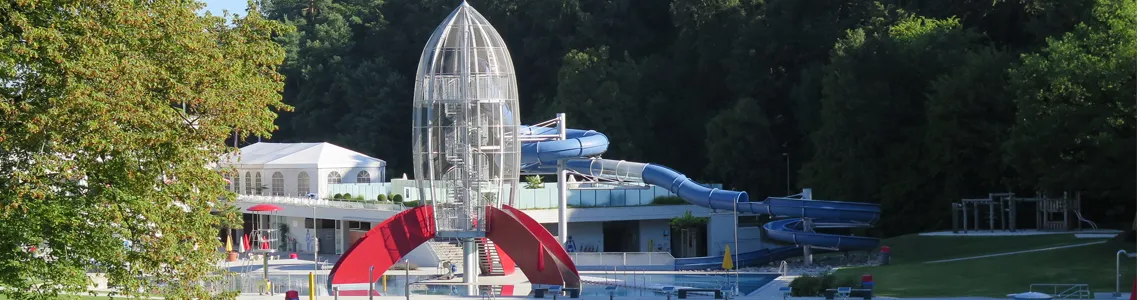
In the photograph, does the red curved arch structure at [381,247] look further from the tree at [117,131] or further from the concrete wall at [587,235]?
the concrete wall at [587,235]

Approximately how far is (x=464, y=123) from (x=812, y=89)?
100ft

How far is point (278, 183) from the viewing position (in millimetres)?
72125

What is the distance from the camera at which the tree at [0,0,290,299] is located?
26391mm

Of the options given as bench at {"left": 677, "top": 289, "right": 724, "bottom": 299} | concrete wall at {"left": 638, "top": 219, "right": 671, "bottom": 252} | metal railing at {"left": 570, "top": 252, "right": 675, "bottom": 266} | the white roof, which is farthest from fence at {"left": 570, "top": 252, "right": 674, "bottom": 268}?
the white roof

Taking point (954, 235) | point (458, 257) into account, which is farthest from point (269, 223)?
point (954, 235)

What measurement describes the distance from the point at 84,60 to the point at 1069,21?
135 feet

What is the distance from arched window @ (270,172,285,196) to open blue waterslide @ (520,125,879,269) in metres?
17.3

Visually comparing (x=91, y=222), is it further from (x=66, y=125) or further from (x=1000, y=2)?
(x=1000, y=2)

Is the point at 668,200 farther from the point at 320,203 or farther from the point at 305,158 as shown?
the point at 305,158

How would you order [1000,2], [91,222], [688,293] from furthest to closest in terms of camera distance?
[1000,2] → [688,293] → [91,222]

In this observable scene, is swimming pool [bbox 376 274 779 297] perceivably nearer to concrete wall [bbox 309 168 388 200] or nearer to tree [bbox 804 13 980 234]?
tree [bbox 804 13 980 234]

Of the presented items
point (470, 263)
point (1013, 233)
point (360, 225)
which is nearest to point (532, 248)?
point (470, 263)

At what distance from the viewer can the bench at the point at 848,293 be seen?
36.1 m

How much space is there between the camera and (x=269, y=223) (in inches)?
2746
